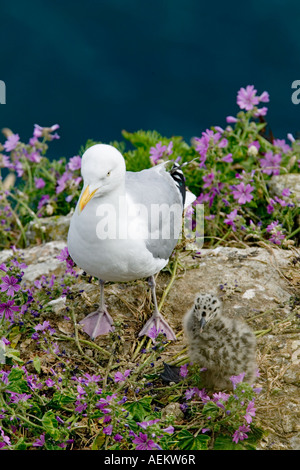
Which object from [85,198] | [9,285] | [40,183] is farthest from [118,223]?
[40,183]

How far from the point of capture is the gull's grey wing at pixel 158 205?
418 cm

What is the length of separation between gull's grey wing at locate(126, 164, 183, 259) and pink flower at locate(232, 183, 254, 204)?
1.08m

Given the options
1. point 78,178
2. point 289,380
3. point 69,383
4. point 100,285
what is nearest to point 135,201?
point 100,285

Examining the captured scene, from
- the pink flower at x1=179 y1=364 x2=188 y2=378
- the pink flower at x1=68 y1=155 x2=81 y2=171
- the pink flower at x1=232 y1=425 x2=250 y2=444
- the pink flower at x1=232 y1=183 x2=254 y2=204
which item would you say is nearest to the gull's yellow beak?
the pink flower at x1=179 y1=364 x2=188 y2=378

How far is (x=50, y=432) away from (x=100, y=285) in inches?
57.7

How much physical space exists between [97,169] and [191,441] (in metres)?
1.54

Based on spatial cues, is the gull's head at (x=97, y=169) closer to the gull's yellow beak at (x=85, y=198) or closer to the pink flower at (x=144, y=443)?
the gull's yellow beak at (x=85, y=198)

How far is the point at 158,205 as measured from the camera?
4.30 metres

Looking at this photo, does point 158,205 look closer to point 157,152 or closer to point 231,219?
point 231,219

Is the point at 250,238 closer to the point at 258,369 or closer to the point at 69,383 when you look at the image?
the point at 258,369

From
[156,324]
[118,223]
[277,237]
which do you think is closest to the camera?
[118,223]

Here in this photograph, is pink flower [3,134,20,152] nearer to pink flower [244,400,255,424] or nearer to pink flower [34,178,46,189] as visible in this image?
pink flower [34,178,46,189]

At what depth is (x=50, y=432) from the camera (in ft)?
11.1

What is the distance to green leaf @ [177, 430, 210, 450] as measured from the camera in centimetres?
334
